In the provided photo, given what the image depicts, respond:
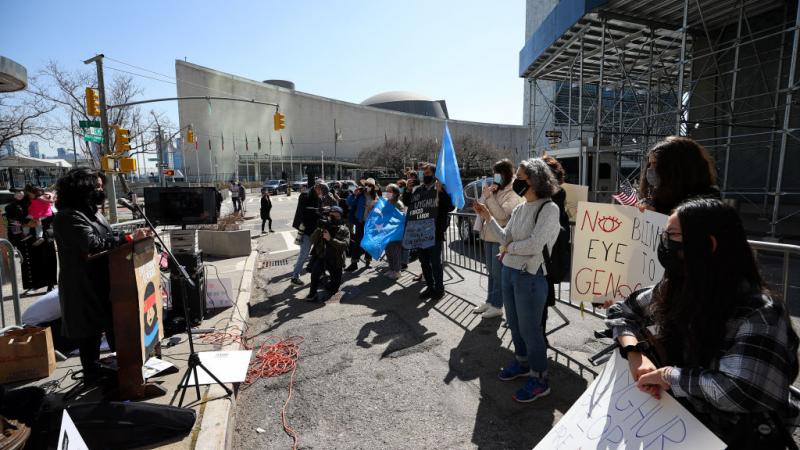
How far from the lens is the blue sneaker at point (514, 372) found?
3.96m

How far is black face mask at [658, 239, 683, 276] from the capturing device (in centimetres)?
166

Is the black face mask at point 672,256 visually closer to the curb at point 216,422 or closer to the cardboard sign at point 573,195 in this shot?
the curb at point 216,422

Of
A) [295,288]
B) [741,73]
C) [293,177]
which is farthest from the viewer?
[293,177]

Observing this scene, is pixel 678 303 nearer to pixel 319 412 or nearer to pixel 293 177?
pixel 319 412

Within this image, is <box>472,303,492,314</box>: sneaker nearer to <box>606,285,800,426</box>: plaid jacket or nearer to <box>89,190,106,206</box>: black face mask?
<box>606,285,800,426</box>: plaid jacket

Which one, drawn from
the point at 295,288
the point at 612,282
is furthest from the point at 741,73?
the point at 295,288

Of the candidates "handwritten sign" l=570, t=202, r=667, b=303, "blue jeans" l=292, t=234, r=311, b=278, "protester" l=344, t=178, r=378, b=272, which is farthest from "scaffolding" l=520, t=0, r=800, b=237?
"handwritten sign" l=570, t=202, r=667, b=303

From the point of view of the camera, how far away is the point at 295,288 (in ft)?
25.1

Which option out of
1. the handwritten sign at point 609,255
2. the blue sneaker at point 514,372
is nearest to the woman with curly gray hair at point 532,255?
the blue sneaker at point 514,372

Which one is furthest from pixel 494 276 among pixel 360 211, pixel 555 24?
pixel 555 24

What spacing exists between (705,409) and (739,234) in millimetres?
684

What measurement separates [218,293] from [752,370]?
20.2ft

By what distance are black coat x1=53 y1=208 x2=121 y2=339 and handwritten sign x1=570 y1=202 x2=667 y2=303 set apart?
4280 mm

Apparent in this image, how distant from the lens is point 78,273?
3469 millimetres
